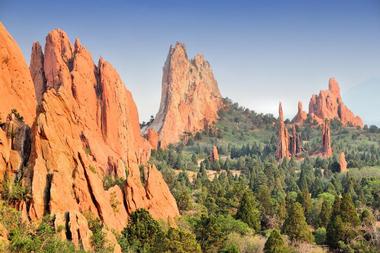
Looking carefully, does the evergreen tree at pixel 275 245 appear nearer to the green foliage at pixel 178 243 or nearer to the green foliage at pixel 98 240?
the green foliage at pixel 178 243

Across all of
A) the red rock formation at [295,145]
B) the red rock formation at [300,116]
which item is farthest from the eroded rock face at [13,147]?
the red rock formation at [300,116]

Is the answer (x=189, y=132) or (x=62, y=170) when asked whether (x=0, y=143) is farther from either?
(x=189, y=132)

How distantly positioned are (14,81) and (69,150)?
14.7m

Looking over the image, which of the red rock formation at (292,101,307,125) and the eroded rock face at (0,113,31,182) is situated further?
the red rock formation at (292,101,307,125)

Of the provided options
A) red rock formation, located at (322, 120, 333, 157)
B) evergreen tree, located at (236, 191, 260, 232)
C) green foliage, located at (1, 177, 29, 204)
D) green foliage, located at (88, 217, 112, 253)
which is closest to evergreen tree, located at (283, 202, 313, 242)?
evergreen tree, located at (236, 191, 260, 232)

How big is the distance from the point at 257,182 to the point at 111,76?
96.8ft

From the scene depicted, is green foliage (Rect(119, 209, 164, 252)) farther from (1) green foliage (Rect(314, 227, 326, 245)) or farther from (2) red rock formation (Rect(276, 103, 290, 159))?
(2) red rock formation (Rect(276, 103, 290, 159))

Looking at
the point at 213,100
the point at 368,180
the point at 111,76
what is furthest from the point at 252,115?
the point at 111,76

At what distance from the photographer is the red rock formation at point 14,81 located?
41781 mm

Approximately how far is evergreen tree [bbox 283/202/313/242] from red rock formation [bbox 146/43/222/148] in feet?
315

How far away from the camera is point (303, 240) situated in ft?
144

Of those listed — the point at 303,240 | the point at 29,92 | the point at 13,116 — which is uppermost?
the point at 29,92

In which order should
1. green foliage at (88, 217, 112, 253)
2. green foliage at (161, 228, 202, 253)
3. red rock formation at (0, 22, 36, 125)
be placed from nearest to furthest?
green foliage at (88, 217, 112, 253), green foliage at (161, 228, 202, 253), red rock formation at (0, 22, 36, 125)

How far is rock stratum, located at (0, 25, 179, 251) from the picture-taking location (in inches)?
1184
